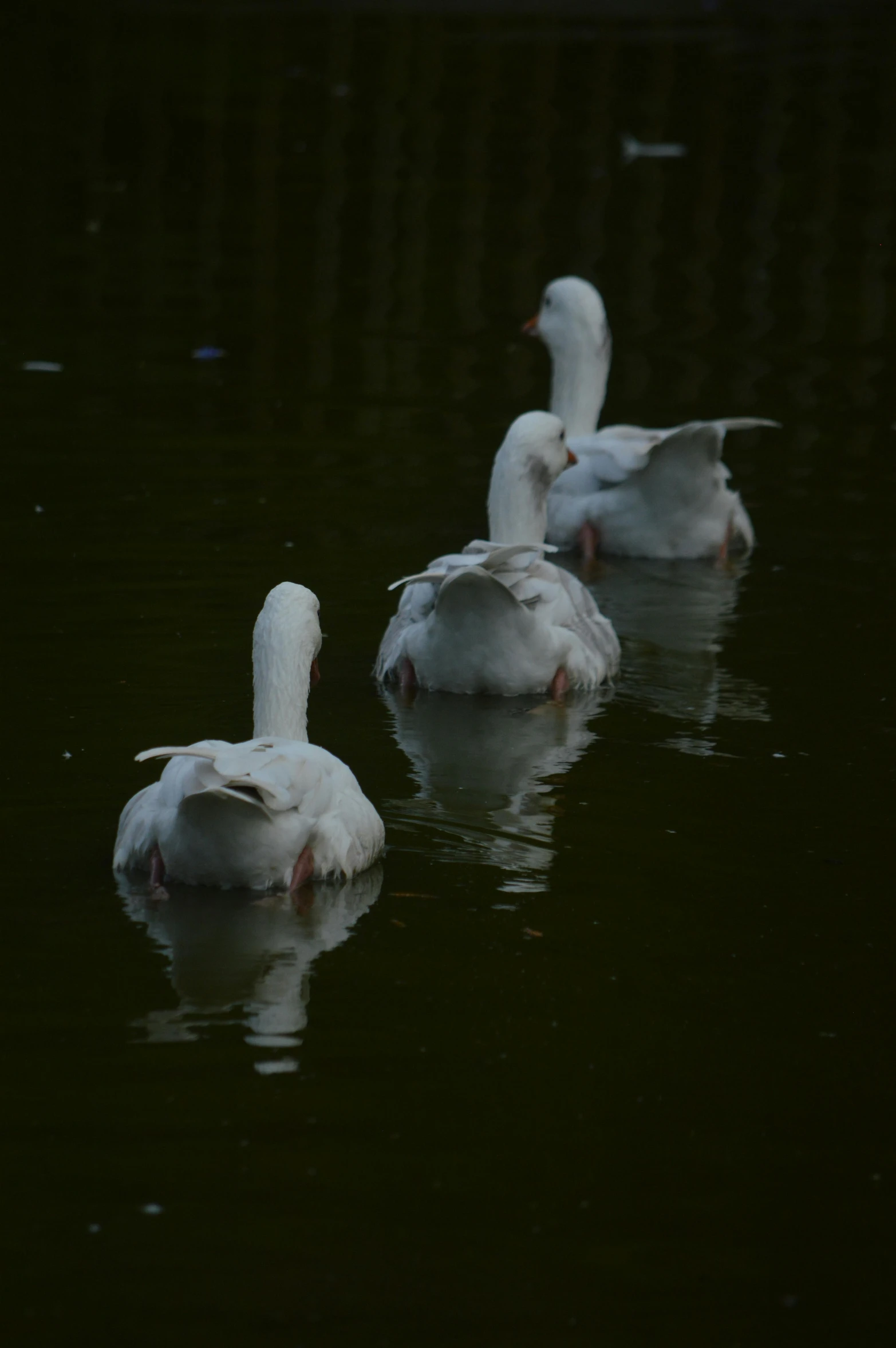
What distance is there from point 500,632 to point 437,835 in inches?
71.3

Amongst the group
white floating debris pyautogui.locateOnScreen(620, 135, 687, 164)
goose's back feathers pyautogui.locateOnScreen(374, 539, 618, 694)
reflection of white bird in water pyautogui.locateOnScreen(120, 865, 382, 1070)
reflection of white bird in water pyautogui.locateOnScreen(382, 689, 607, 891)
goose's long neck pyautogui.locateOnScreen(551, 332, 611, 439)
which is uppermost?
white floating debris pyautogui.locateOnScreen(620, 135, 687, 164)

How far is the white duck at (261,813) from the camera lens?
636 centimetres

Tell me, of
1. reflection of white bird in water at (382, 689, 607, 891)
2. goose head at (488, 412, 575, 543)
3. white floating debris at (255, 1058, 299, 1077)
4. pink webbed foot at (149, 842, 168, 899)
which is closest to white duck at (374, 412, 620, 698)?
reflection of white bird in water at (382, 689, 607, 891)

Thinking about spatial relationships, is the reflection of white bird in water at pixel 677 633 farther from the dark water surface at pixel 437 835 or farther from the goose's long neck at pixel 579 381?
the goose's long neck at pixel 579 381

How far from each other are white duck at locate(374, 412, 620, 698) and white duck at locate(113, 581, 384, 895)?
5.44 ft

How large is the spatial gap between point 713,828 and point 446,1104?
2.46m

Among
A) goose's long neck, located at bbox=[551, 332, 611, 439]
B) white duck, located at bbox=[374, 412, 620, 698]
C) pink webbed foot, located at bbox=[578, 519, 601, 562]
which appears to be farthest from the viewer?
goose's long neck, located at bbox=[551, 332, 611, 439]

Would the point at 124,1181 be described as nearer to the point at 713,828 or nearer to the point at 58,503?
the point at 713,828

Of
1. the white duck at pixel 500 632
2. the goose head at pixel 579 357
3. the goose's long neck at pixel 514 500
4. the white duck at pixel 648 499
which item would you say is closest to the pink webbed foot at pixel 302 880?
the white duck at pixel 500 632

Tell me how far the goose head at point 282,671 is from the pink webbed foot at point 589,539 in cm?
506

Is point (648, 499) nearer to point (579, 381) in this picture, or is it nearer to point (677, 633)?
point (579, 381)

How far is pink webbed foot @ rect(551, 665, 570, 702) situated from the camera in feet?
30.7

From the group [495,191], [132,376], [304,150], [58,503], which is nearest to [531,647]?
[58,503]

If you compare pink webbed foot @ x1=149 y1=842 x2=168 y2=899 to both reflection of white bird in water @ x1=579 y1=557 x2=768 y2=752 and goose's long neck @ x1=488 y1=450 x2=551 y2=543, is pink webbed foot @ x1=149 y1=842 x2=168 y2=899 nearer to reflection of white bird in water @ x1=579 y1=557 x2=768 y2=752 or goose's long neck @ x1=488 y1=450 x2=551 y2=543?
reflection of white bird in water @ x1=579 y1=557 x2=768 y2=752
